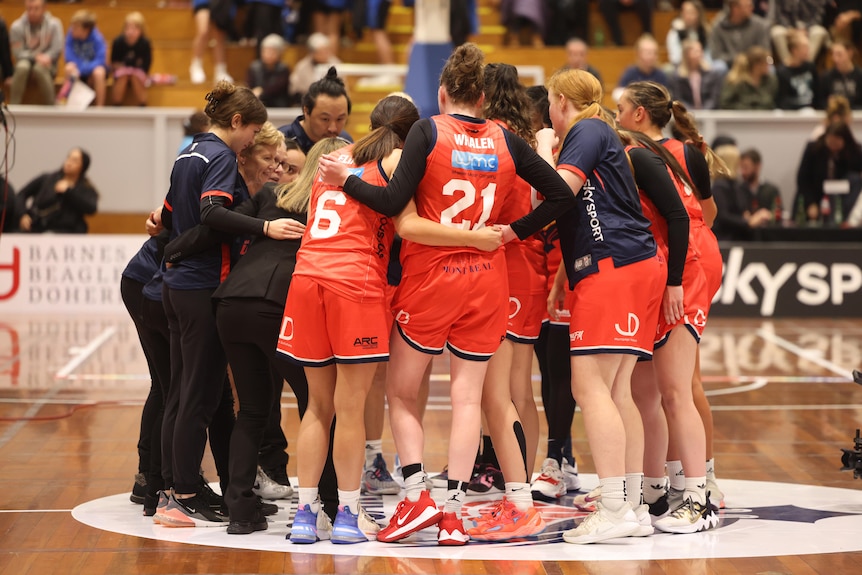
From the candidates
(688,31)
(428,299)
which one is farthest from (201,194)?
(688,31)

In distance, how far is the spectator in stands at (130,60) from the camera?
52.5ft

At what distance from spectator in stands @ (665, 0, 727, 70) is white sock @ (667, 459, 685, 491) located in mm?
11994

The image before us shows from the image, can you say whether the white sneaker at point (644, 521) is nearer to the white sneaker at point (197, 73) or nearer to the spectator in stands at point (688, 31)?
the spectator in stands at point (688, 31)

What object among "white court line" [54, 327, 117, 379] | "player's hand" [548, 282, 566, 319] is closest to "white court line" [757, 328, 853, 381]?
"player's hand" [548, 282, 566, 319]

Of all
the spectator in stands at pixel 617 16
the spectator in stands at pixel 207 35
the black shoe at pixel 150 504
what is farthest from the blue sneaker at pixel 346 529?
the spectator in stands at pixel 617 16

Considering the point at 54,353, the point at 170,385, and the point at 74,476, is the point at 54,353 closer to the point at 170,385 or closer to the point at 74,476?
the point at 74,476

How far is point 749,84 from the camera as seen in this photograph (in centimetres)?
1599

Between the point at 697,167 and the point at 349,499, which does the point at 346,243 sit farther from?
the point at 697,167

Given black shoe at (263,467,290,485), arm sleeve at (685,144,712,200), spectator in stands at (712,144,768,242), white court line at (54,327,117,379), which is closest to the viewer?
arm sleeve at (685,144,712,200)

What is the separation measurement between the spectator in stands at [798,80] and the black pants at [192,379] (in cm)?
1250

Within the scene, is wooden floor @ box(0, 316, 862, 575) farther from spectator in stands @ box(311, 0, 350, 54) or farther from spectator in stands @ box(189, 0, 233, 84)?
spectator in stands @ box(311, 0, 350, 54)

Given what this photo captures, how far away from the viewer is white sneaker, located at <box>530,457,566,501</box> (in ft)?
19.9

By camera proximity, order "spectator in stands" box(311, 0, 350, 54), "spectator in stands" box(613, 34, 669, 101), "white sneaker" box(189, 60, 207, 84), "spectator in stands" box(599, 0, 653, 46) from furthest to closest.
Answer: "spectator in stands" box(599, 0, 653, 46) → "spectator in stands" box(311, 0, 350, 54) → "white sneaker" box(189, 60, 207, 84) → "spectator in stands" box(613, 34, 669, 101)

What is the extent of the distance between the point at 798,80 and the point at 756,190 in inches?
94.4
